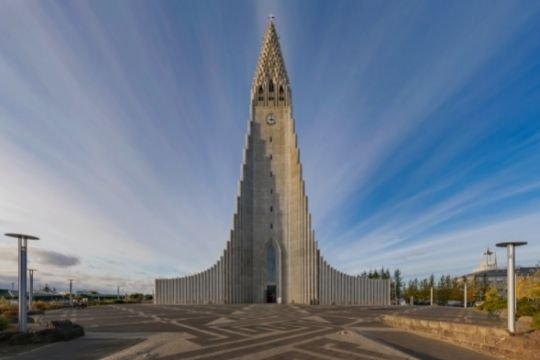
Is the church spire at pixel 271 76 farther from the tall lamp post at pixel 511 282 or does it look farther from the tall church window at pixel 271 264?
the tall lamp post at pixel 511 282

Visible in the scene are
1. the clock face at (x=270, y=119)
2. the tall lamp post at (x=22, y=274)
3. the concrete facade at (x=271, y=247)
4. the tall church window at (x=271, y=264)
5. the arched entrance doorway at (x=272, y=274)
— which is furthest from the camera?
the clock face at (x=270, y=119)

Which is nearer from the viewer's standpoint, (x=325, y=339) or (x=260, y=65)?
(x=325, y=339)

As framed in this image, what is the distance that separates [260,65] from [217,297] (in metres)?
39.8

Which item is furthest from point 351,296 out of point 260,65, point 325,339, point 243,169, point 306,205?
point 260,65

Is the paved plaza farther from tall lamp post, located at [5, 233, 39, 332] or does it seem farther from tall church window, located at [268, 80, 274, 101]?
tall church window, located at [268, 80, 274, 101]

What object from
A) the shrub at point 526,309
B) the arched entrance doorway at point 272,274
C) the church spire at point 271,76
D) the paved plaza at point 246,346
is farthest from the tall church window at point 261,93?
the paved plaza at point 246,346

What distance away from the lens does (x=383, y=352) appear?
973 centimetres

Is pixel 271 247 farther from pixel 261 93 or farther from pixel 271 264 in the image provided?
pixel 261 93

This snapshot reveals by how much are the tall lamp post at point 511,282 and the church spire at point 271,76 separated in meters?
46.6

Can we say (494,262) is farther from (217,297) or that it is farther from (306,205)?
(217,297)

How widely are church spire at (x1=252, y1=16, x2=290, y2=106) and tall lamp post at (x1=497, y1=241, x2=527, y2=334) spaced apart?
153 feet

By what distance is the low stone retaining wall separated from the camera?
347 inches

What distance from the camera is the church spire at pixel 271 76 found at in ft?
179

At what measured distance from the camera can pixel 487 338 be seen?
10172mm
